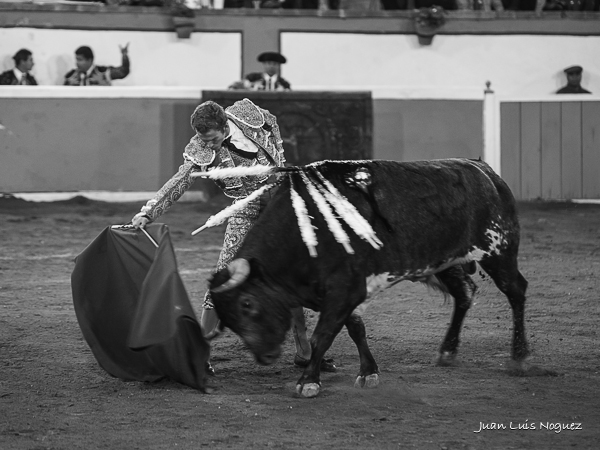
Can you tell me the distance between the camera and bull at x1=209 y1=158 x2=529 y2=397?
381 cm

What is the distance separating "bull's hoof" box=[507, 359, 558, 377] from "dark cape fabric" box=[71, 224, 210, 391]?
134 centimetres

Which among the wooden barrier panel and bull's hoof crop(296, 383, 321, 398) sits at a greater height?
the wooden barrier panel

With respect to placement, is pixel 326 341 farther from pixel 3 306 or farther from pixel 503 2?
pixel 503 2

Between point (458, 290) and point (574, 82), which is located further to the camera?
point (574, 82)

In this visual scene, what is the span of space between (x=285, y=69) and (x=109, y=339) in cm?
833

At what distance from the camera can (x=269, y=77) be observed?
11328 millimetres

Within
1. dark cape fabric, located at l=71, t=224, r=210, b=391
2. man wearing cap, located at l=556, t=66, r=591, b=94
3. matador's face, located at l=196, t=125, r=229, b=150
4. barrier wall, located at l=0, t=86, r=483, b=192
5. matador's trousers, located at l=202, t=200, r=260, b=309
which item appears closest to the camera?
dark cape fabric, located at l=71, t=224, r=210, b=391

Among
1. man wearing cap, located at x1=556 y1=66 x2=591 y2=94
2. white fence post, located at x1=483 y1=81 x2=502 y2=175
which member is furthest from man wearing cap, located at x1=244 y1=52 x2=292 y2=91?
man wearing cap, located at x1=556 y1=66 x2=591 y2=94

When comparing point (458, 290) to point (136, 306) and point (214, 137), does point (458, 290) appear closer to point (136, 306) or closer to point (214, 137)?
point (214, 137)

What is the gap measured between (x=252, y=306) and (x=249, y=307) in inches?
0.5

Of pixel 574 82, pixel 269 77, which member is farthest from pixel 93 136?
pixel 574 82

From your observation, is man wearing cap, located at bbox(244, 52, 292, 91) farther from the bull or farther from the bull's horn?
the bull's horn
